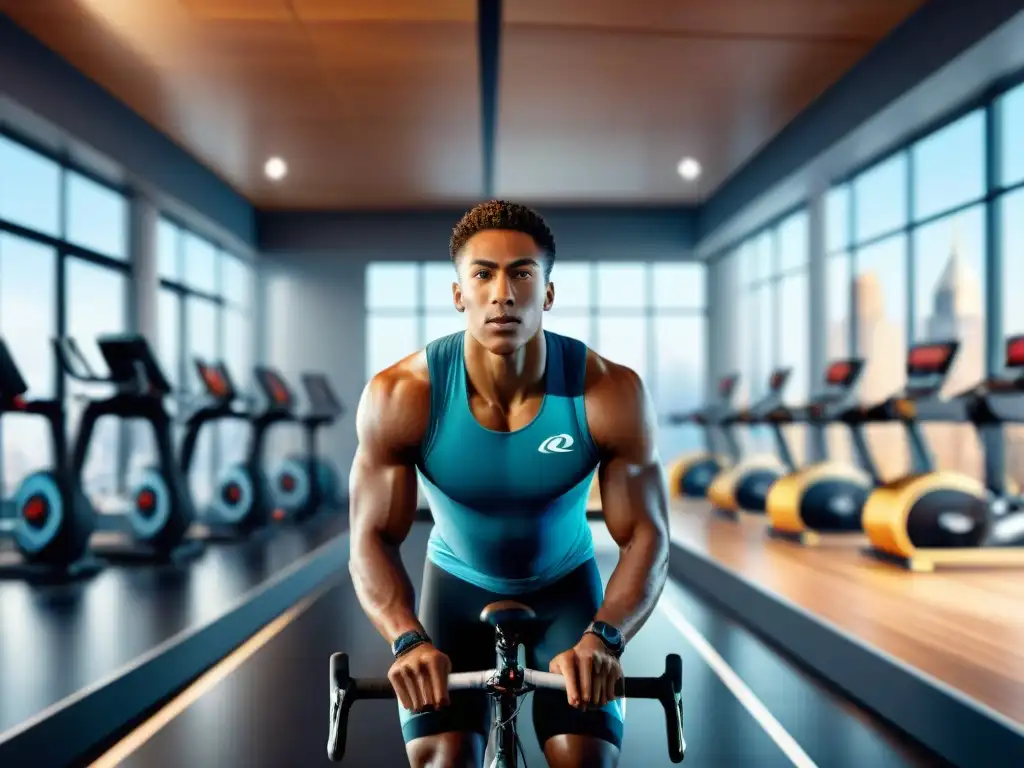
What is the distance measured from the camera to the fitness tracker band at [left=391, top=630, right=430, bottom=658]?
136 cm

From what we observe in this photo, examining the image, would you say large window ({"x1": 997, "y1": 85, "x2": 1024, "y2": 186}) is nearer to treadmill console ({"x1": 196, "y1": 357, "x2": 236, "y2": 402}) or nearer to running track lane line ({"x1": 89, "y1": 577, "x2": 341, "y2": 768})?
running track lane line ({"x1": 89, "y1": 577, "x2": 341, "y2": 768})

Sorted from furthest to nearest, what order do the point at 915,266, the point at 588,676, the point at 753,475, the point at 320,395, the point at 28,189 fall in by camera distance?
1. the point at 320,395
2. the point at 753,475
3. the point at 915,266
4. the point at 28,189
5. the point at 588,676

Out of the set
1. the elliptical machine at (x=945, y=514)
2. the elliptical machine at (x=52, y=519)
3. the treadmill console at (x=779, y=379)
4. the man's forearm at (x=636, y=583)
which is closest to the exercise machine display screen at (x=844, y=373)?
the elliptical machine at (x=945, y=514)

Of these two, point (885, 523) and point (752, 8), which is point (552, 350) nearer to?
point (885, 523)

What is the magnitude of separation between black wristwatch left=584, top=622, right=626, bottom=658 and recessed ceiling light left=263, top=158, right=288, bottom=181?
9.15 meters

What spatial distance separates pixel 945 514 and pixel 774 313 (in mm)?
6227

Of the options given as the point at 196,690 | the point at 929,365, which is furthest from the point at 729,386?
the point at 196,690

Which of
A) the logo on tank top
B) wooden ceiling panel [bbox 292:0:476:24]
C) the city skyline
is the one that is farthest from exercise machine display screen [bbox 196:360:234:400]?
the logo on tank top

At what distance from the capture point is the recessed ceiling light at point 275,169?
9.91 metres

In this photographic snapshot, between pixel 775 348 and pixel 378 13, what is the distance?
268 inches

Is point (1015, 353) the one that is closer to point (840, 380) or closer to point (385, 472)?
point (840, 380)

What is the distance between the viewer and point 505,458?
1537 mm

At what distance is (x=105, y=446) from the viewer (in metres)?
8.76

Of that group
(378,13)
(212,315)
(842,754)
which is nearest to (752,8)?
(378,13)
